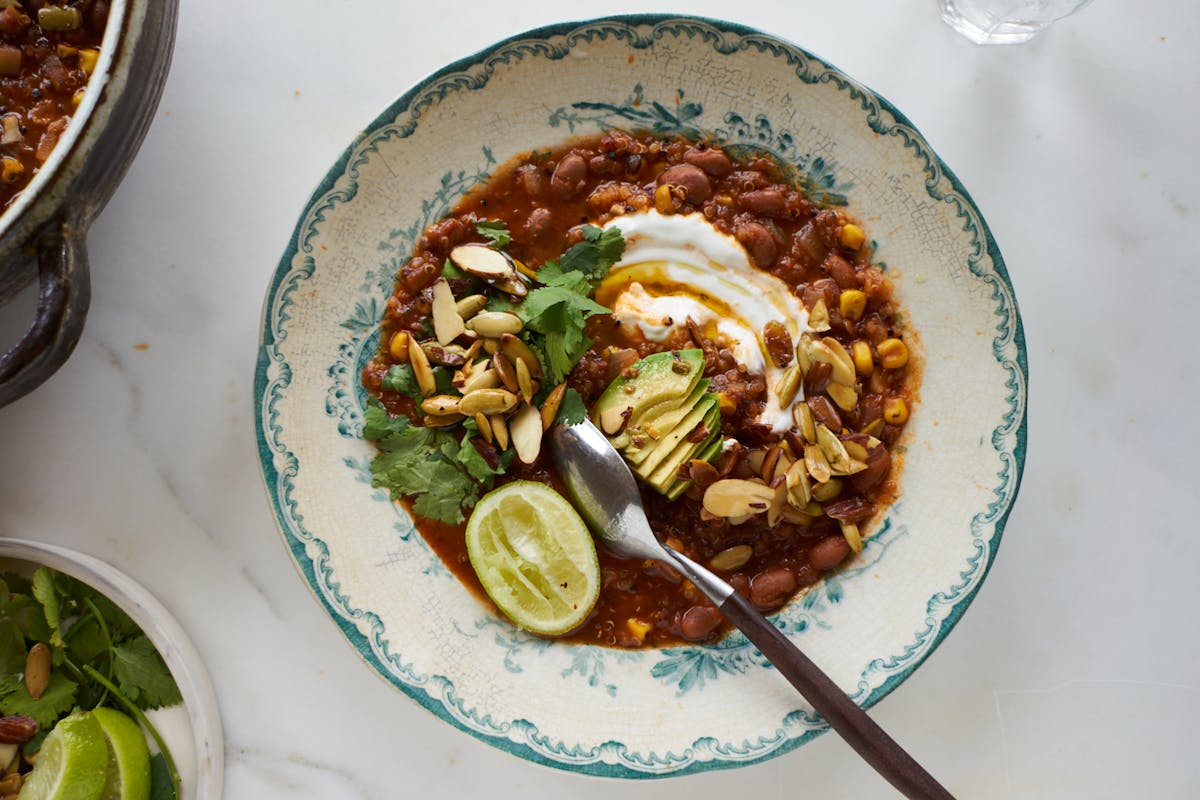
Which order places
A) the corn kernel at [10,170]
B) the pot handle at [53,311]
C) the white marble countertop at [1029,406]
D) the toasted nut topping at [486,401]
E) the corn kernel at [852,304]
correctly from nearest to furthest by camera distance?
the pot handle at [53,311], the corn kernel at [10,170], the toasted nut topping at [486,401], the corn kernel at [852,304], the white marble countertop at [1029,406]

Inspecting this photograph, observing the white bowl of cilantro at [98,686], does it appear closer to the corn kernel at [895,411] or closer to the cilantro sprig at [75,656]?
the cilantro sprig at [75,656]

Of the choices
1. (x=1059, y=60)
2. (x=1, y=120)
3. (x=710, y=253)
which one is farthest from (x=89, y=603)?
(x=1059, y=60)

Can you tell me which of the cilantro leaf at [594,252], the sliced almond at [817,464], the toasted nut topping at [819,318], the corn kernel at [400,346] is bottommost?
the sliced almond at [817,464]

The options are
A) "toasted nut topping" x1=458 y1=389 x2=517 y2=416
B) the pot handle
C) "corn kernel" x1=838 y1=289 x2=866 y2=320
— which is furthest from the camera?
"corn kernel" x1=838 y1=289 x2=866 y2=320

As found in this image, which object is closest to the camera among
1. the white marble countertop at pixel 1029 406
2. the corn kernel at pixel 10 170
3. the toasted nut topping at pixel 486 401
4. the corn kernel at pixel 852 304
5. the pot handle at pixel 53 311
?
the pot handle at pixel 53 311

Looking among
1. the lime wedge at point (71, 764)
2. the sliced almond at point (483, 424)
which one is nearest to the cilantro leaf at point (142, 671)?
the lime wedge at point (71, 764)

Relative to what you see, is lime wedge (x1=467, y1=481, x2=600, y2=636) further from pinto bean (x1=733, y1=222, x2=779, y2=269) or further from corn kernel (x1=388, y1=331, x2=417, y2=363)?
pinto bean (x1=733, y1=222, x2=779, y2=269)

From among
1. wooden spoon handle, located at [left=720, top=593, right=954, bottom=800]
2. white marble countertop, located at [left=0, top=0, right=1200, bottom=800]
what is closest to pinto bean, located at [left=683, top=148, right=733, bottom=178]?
white marble countertop, located at [left=0, top=0, right=1200, bottom=800]
